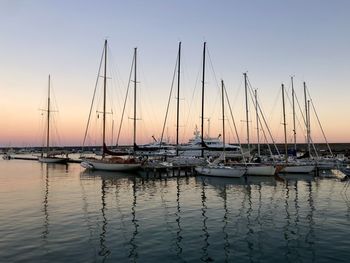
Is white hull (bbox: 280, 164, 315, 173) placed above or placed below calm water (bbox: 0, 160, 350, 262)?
above

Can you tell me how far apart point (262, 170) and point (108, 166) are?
22.3 m

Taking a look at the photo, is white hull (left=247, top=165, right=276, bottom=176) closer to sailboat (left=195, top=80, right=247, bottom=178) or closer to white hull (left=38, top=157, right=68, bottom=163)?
sailboat (left=195, top=80, right=247, bottom=178)

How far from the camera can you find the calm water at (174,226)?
1442 centimetres

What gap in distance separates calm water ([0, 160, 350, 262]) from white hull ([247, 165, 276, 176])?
1431 cm

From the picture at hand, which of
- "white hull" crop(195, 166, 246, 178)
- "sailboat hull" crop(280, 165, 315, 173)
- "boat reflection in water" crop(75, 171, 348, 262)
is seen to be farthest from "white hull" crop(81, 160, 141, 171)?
"sailboat hull" crop(280, 165, 315, 173)

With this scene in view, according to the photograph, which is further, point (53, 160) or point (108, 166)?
point (53, 160)

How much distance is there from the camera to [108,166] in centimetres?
5384

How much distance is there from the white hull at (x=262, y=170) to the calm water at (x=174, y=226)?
14311 millimetres

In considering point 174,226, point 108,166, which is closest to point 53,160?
point 108,166

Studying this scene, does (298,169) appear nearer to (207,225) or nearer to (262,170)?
(262,170)

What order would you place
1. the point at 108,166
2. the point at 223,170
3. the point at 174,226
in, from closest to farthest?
the point at 174,226 < the point at 223,170 < the point at 108,166

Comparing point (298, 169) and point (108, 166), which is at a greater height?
point (108, 166)

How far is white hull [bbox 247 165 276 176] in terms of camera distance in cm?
4734

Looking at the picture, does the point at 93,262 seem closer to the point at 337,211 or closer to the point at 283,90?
the point at 337,211
